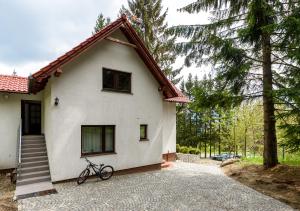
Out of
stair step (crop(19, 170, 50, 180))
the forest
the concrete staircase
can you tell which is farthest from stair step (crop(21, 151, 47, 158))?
the forest

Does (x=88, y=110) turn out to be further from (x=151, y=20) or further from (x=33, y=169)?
(x=151, y=20)

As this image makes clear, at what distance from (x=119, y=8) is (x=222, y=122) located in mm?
16152

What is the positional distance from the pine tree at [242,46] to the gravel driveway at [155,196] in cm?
393

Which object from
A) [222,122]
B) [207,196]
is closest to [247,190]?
[207,196]

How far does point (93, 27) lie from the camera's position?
2892 centimetres

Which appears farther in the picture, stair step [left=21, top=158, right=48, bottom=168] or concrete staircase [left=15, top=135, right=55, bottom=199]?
stair step [left=21, top=158, right=48, bottom=168]

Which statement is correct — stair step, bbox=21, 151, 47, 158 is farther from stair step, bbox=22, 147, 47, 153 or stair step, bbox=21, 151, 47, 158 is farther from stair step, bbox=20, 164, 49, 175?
stair step, bbox=20, 164, 49, 175

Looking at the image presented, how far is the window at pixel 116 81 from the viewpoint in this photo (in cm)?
1180

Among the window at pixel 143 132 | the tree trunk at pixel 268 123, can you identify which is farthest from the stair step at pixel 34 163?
the tree trunk at pixel 268 123

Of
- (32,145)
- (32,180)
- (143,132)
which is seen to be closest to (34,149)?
(32,145)

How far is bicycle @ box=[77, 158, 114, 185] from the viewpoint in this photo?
33.6 feet

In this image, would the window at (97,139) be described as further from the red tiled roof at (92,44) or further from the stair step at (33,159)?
the red tiled roof at (92,44)

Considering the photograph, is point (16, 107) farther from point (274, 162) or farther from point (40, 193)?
point (274, 162)

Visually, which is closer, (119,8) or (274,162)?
(274,162)
